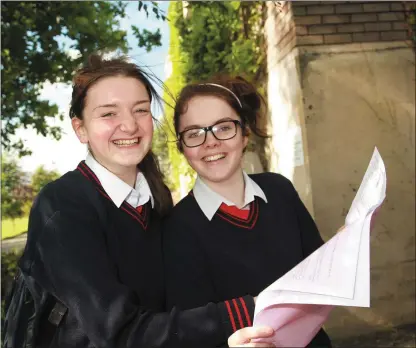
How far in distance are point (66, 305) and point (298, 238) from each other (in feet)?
2.98

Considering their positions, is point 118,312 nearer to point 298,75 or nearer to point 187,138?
point 187,138

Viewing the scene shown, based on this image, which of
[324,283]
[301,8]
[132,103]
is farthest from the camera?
[301,8]

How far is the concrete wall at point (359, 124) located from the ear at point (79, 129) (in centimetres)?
256

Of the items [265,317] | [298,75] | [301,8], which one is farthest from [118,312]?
[301,8]

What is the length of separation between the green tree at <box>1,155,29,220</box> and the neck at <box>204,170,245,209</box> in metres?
4.11

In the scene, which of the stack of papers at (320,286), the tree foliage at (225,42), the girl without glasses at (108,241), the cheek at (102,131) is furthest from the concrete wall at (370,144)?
the stack of papers at (320,286)

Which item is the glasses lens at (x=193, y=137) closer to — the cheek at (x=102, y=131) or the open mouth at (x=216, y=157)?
the open mouth at (x=216, y=157)

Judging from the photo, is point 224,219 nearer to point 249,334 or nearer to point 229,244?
point 229,244

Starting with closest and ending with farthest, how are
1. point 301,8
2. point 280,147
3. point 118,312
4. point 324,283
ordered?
point 324,283, point 118,312, point 301,8, point 280,147

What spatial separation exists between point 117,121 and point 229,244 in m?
0.60

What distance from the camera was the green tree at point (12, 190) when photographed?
5.13 meters

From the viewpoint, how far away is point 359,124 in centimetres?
376

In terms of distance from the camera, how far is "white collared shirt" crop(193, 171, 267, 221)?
5.32 feet

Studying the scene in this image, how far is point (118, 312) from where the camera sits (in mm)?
1081
